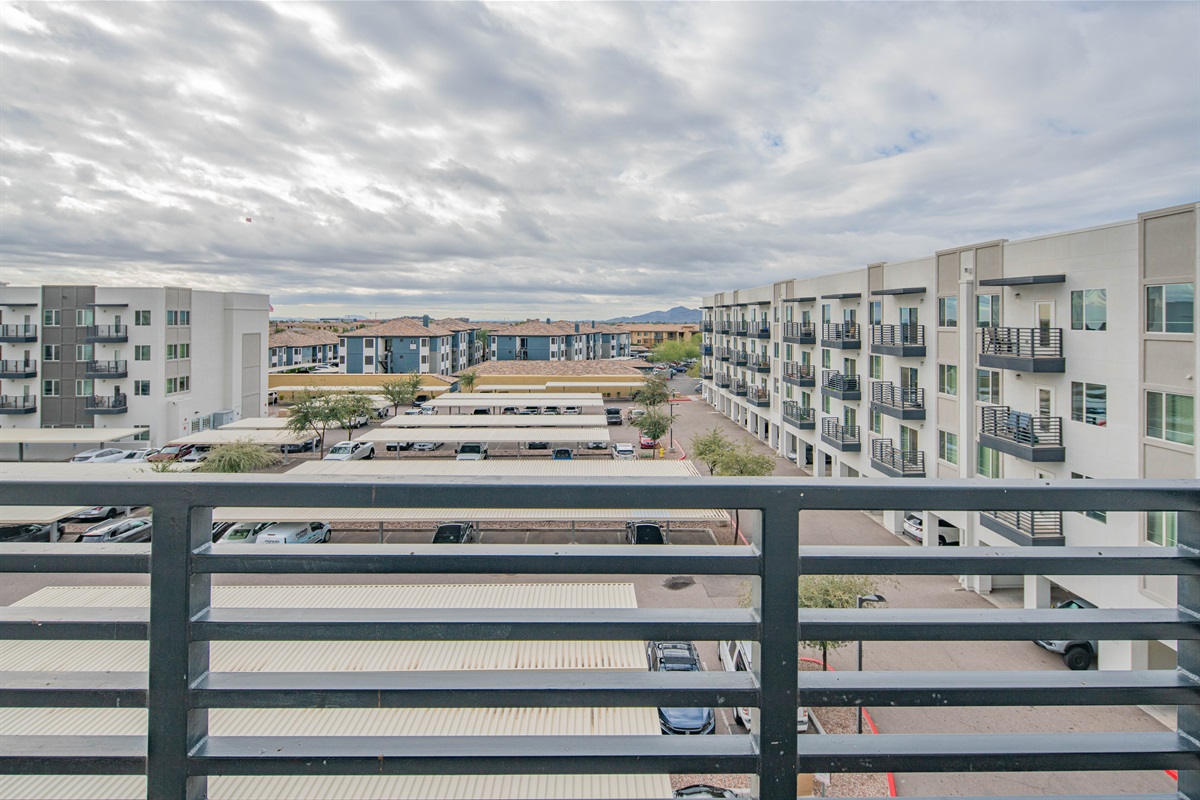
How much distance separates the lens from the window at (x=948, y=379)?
699 inches

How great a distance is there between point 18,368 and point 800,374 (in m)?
37.8

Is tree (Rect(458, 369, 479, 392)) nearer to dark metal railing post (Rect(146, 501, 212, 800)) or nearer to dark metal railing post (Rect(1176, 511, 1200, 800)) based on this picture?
dark metal railing post (Rect(146, 501, 212, 800))

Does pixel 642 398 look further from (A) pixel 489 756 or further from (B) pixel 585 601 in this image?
(A) pixel 489 756

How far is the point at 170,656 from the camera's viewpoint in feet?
4.67

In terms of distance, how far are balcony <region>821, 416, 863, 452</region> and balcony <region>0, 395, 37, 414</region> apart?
37702mm

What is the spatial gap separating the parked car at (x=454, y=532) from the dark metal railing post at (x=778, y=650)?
16.6 meters

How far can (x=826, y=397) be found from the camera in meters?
27.0

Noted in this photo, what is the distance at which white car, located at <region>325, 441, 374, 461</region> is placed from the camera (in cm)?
2945

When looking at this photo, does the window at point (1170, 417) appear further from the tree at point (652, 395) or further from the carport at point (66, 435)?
the carport at point (66, 435)

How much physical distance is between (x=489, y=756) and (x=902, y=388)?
20.8 m

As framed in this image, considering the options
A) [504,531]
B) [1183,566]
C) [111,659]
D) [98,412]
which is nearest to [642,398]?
[504,531]

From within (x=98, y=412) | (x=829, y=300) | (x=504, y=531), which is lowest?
(x=504, y=531)

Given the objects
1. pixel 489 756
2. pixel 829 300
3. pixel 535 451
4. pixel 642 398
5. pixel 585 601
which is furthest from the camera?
pixel 642 398

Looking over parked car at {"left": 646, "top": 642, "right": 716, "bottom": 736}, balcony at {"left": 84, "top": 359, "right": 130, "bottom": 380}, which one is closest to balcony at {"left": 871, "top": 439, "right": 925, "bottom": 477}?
parked car at {"left": 646, "top": 642, "right": 716, "bottom": 736}
